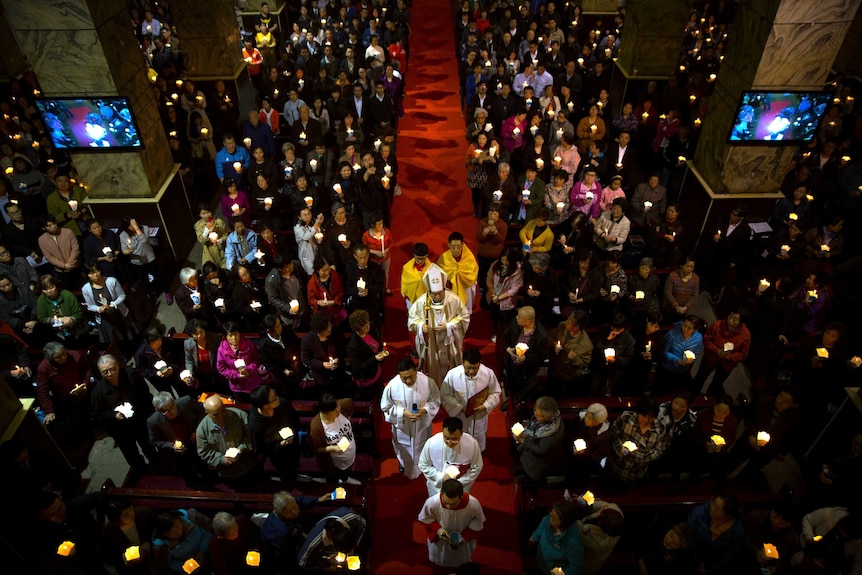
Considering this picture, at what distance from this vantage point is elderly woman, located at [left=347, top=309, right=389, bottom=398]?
20.7ft

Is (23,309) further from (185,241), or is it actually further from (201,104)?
(201,104)

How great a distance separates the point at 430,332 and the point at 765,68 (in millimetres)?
5931

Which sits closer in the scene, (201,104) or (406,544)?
(406,544)

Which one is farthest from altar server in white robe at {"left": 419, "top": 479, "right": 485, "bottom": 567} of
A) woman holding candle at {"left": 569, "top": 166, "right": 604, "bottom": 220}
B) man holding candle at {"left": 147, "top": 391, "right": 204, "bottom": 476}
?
woman holding candle at {"left": 569, "top": 166, "right": 604, "bottom": 220}

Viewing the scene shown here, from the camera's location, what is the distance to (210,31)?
1288 centimetres

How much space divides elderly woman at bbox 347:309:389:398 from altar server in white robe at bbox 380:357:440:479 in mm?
640

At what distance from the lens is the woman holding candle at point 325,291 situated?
7426 millimetres

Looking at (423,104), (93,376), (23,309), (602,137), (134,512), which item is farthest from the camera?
→ (423,104)

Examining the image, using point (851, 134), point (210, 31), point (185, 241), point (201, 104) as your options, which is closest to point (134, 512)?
point (185, 241)

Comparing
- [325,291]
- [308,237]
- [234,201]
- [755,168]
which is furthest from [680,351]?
[234,201]

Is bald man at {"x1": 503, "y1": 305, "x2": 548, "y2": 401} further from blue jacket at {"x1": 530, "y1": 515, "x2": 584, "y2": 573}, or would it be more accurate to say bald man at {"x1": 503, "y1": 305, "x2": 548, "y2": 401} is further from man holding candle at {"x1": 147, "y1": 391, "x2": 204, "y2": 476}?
man holding candle at {"x1": 147, "y1": 391, "x2": 204, "y2": 476}

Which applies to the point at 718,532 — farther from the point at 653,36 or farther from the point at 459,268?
the point at 653,36

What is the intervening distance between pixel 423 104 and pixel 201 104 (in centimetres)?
599

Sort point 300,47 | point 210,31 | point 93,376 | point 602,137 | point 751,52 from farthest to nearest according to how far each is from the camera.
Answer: point 300,47 → point 210,31 → point 602,137 → point 751,52 → point 93,376
